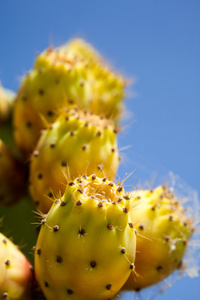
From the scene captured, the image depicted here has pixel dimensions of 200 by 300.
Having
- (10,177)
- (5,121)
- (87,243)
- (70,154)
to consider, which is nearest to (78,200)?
(87,243)

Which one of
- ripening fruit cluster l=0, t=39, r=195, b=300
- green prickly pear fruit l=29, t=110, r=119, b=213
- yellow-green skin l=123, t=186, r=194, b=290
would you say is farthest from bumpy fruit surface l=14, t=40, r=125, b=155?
yellow-green skin l=123, t=186, r=194, b=290

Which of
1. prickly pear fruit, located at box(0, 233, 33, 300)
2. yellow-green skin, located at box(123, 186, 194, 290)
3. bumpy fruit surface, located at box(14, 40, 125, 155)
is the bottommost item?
prickly pear fruit, located at box(0, 233, 33, 300)

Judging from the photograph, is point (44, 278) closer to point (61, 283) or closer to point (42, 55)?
point (61, 283)

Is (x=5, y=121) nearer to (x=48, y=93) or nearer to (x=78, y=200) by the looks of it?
(x=48, y=93)

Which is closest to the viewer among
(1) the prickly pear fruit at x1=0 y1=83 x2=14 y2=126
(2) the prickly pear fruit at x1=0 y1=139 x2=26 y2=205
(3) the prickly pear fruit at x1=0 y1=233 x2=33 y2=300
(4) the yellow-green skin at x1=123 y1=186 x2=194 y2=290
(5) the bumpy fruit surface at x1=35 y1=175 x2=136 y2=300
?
(5) the bumpy fruit surface at x1=35 y1=175 x2=136 y2=300

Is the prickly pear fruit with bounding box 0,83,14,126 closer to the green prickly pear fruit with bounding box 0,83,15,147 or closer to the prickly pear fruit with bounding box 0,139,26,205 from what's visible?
the green prickly pear fruit with bounding box 0,83,15,147

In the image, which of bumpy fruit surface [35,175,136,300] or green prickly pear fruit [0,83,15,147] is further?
green prickly pear fruit [0,83,15,147]

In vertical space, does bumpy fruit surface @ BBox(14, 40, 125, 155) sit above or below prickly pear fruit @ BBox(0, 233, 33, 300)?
above

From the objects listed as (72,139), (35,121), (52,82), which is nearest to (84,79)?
(52,82)
